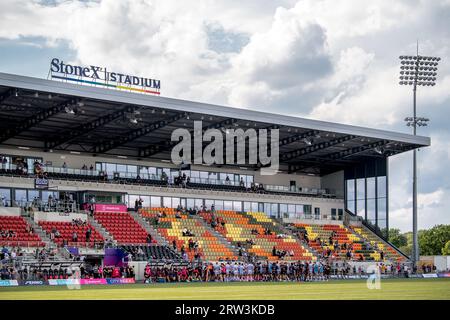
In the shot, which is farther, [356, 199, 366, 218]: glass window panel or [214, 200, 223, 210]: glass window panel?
[356, 199, 366, 218]: glass window panel

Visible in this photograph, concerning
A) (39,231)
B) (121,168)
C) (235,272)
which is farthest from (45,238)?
(121,168)

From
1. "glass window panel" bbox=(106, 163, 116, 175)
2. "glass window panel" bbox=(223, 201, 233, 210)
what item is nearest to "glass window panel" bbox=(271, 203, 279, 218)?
"glass window panel" bbox=(223, 201, 233, 210)

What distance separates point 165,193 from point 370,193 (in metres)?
24.4

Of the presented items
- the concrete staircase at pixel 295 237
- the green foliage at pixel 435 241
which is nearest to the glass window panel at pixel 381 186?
the concrete staircase at pixel 295 237

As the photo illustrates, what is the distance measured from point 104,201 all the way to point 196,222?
8.39 m

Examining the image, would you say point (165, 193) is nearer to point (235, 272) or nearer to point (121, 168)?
point (121, 168)

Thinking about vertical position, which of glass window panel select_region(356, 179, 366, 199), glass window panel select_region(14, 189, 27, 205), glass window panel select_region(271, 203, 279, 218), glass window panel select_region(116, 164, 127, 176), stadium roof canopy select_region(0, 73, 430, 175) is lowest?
glass window panel select_region(271, 203, 279, 218)

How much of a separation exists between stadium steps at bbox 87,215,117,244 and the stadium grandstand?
0.10 metres

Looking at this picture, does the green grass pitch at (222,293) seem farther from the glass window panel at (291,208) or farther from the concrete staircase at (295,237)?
the glass window panel at (291,208)

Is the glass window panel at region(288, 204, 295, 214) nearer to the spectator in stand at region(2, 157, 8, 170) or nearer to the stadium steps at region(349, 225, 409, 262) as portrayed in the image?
the stadium steps at region(349, 225, 409, 262)

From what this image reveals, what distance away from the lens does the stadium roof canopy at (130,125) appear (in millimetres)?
54438

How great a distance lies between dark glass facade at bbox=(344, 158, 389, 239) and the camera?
83.1m

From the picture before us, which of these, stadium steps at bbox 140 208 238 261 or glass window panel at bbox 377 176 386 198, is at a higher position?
glass window panel at bbox 377 176 386 198
